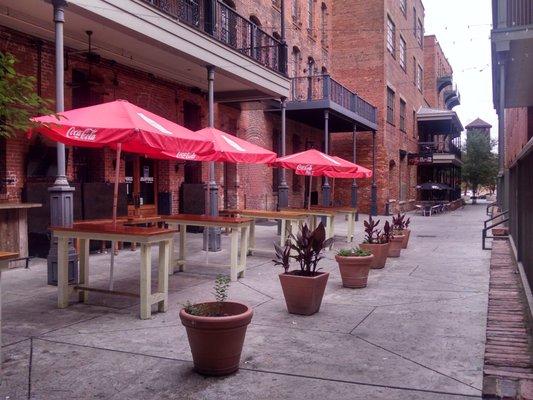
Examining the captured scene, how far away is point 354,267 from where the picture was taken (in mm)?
7652

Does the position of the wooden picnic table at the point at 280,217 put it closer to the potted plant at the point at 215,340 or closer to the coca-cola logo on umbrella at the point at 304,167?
the coca-cola logo on umbrella at the point at 304,167

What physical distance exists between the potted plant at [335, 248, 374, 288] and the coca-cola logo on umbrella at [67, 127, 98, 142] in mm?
3757

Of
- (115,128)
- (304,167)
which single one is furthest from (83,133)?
(304,167)

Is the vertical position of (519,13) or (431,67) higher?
(431,67)

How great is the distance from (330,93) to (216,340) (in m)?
17.5

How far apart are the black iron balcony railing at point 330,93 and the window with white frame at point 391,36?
15.5 feet

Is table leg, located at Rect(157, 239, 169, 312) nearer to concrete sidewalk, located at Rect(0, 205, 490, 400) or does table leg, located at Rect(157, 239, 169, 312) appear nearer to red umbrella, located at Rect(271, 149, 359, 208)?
concrete sidewalk, located at Rect(0, 205, 490, 400)

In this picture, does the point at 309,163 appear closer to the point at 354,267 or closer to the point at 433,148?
the point at 354,267

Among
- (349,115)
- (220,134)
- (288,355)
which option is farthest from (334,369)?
(349,115)

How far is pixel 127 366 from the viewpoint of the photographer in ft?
14.3

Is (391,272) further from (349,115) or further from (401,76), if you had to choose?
(401,76)

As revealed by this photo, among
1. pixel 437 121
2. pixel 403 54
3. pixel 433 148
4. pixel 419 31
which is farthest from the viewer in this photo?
pixel 419 31

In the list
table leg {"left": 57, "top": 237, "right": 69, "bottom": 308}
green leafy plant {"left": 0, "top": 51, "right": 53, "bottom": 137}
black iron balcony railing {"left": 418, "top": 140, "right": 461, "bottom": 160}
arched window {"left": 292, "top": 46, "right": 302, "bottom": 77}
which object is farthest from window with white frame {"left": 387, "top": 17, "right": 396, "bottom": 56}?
green leafy plant {"left": 0, "top": 51, "right": 53, "bottom": 137}

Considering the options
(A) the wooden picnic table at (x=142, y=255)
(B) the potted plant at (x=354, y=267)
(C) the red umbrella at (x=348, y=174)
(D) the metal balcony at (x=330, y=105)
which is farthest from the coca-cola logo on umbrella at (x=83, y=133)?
(D) the metal balcony at (x=330, y=105)
